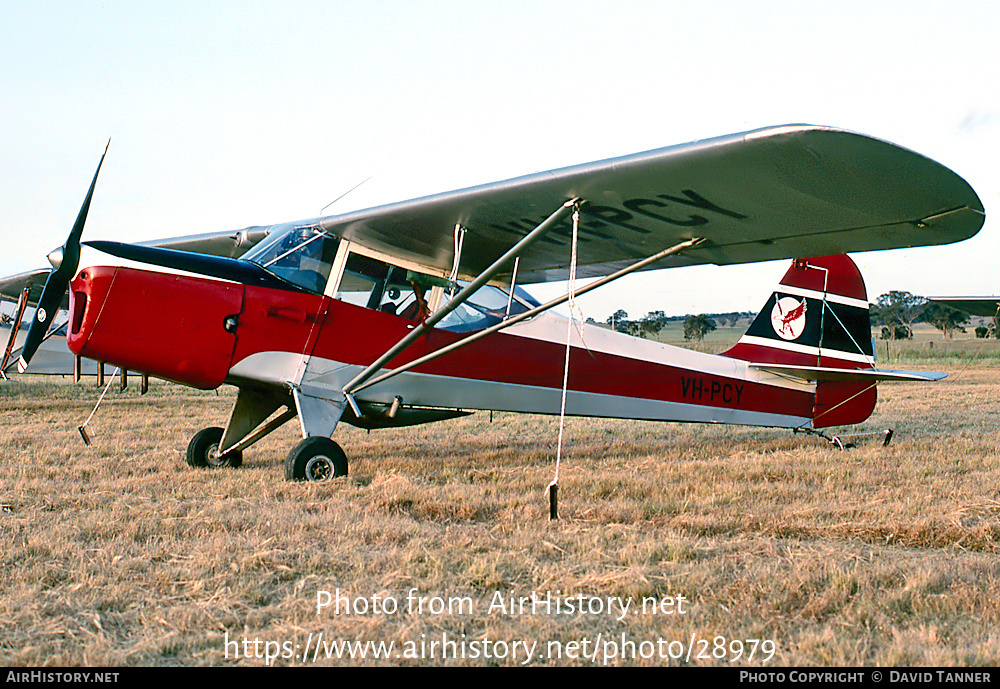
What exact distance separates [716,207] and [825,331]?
416 centimetres

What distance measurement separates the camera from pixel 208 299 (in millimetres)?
5418

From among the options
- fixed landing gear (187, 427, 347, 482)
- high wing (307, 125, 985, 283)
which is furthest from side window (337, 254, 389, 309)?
fixed landing gear (187, 427, 347, 482)

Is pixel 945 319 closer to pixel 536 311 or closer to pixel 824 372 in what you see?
pixel 824 372

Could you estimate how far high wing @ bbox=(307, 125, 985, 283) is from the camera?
12.5 ft

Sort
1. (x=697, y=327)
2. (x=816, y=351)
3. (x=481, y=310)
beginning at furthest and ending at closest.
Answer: (x=697, y=327), (x=816, y=351), (x=481, y=310)

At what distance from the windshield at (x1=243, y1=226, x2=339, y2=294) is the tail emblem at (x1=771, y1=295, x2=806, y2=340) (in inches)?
199

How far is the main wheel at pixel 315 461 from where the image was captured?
5.31m

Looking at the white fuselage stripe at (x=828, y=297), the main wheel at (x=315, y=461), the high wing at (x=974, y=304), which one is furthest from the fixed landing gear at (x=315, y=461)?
the high wing at (x=974, y=304)

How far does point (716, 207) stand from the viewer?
15.5 feet

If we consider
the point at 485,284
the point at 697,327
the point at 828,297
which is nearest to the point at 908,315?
the point at 697,327

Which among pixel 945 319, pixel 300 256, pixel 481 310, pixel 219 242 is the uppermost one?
pixel 945 319
